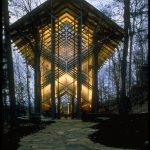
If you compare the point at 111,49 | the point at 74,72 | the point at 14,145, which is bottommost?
the point at 14,145

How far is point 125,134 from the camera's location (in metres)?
10.5

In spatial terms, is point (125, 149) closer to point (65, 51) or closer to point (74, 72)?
point (74, 72)

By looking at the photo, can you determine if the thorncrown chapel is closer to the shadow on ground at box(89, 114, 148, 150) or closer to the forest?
the forest

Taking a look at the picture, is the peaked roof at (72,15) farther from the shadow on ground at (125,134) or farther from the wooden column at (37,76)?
the shadow on ground at (125,134)

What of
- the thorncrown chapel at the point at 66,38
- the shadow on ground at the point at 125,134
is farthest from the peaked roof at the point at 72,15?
the shadow on ground at the point at 125,134

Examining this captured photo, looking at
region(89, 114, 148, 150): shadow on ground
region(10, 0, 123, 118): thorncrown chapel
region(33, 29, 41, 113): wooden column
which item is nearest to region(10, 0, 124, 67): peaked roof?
region(10, 0, 123, 118): thorncrown chapel

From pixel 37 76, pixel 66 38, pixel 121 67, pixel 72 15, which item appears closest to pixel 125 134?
pixel 121 67

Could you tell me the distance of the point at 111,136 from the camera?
10789 millimetres

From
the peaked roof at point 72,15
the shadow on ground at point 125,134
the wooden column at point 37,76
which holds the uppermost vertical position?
the peaked roof at point 72,15

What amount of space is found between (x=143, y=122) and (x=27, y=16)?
16.3 meters

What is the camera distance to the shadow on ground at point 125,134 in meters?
9.64

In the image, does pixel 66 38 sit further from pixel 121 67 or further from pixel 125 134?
pixel 125 134

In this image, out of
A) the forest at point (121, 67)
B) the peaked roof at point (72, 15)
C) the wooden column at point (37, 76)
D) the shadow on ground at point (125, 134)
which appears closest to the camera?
the shadow on ground at point (125, 134)

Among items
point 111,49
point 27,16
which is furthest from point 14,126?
point 111,49
